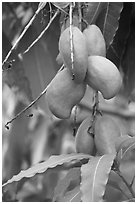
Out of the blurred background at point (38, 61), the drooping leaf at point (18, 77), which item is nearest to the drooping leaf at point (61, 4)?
the blurred background at point (38, 61)

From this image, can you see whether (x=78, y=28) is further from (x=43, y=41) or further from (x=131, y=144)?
(x=43, y=41)

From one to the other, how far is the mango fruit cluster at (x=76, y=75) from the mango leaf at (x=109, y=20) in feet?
0.68

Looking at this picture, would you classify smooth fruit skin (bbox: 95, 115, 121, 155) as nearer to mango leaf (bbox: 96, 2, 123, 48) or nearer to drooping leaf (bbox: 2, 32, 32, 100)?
mango leaf (bbox: 96, 2, 123, 48)

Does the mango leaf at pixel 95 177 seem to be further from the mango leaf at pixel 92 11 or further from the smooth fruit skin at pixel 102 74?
the mango leaf at pixel 92 11

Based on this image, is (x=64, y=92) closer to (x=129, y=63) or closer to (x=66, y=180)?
(x=66, y=180)

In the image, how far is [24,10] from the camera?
145 centimetres

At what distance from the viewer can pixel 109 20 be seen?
3.51ft

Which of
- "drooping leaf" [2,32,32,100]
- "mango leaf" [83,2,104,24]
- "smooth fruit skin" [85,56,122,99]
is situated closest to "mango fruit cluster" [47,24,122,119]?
"smooth fruit skin" [85,56,122,99]

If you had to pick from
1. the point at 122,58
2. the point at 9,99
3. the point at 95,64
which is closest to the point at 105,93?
the point at 95,64

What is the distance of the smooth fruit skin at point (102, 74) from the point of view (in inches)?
33.0

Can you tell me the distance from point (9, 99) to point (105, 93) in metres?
1.67

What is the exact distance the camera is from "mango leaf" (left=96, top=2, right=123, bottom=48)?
1.06m

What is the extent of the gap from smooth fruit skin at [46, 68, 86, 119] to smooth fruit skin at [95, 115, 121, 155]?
89mm

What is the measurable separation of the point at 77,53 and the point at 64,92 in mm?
60
